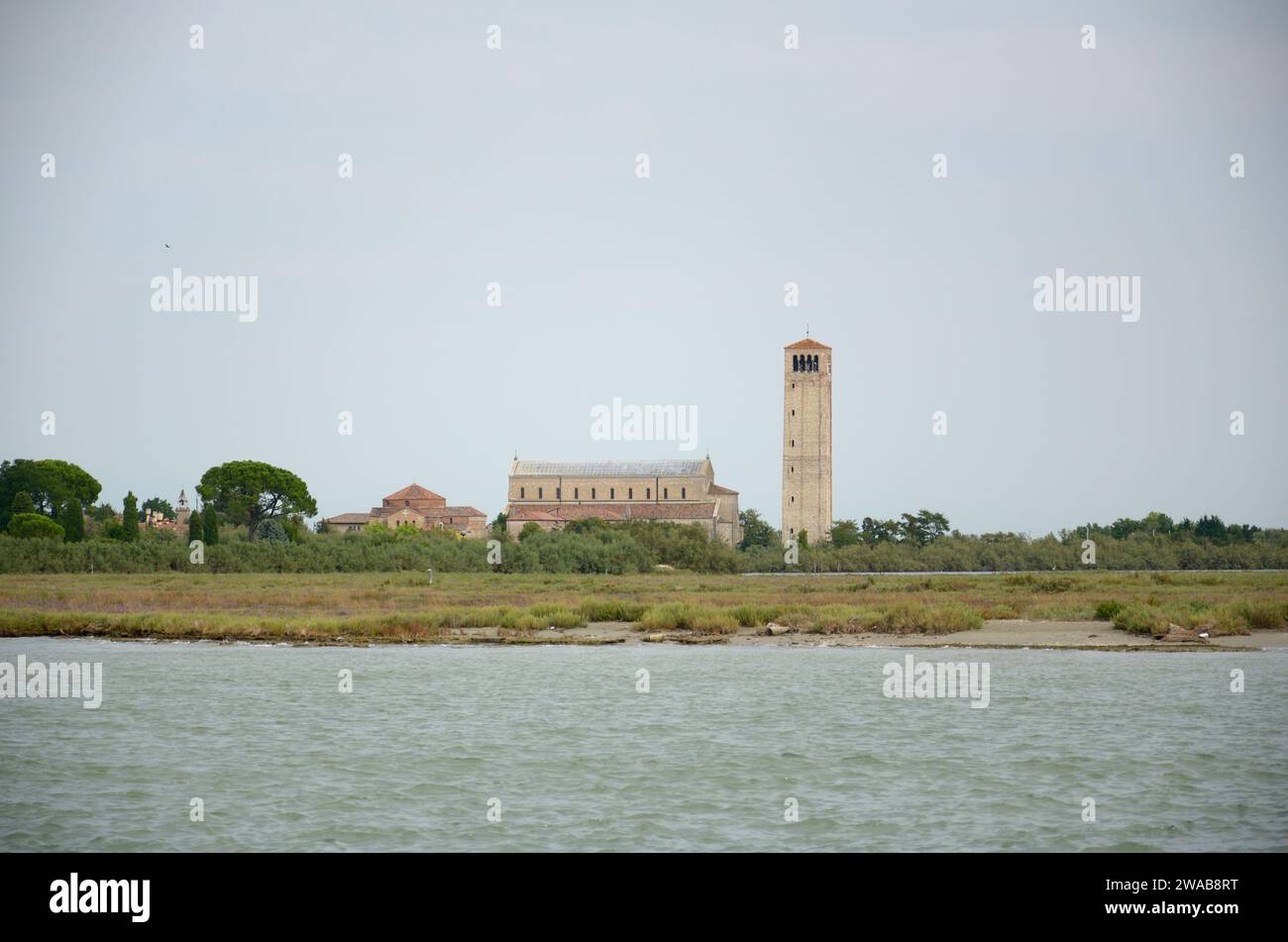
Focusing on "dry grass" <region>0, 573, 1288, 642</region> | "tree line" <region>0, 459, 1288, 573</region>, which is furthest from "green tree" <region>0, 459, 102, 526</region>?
"dry grass" <region>0, 573, 1288, 642</region>

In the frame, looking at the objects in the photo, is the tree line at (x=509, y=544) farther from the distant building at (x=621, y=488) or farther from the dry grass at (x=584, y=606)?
the dry grass at (x=584, y=606)

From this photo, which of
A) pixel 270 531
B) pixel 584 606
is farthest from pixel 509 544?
pixel 584 606

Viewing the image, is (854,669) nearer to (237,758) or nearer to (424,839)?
(237,758)

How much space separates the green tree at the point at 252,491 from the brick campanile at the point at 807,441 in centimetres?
4008

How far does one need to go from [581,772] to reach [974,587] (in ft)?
126

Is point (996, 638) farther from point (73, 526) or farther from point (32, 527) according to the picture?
point (32, 527)

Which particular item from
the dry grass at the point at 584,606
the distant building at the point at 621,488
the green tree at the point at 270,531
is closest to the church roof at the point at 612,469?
the distant building at the point at 621,488

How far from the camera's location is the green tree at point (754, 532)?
131 meters

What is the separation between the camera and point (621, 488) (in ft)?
447

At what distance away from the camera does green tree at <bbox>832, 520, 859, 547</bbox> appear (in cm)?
11200

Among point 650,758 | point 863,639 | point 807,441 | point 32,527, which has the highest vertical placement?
point 807,441

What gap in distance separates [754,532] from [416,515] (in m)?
34.2

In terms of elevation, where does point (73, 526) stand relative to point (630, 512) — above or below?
below
